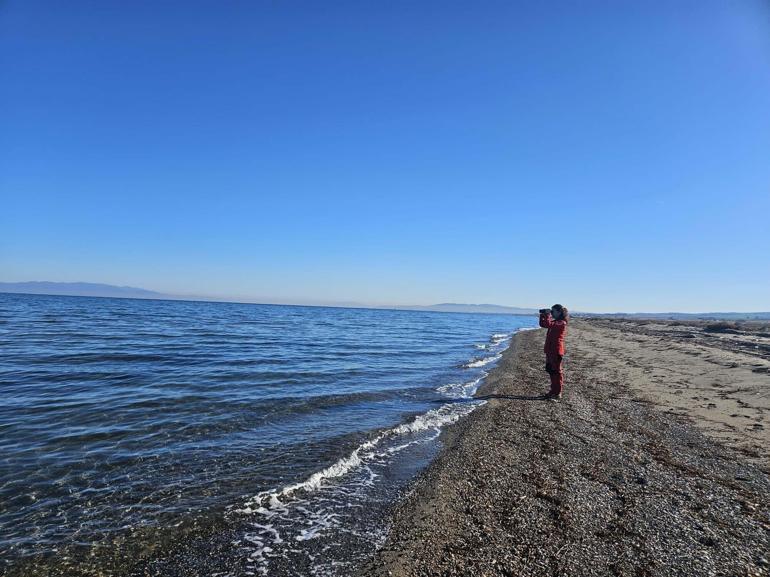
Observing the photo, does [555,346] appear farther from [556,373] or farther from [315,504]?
[315,504]

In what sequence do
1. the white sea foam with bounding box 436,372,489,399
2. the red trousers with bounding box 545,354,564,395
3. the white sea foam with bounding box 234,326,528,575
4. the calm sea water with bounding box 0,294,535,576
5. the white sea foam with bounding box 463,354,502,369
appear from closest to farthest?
1. the calm sea water with bounding box 0,294,535,576
2. the white sea foam with bounding box 234,326,528,575
3. the red trousers with bounding box 545,354,564,395
4. the white sea foam with bounding box 436,372,489,399
5. the white sea foam with bounding box 463,354,502,369

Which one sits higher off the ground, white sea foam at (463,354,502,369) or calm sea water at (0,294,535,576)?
calm sea water at (0,294,535,576)

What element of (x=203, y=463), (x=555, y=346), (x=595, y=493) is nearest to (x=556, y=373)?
(x=555, y=346)

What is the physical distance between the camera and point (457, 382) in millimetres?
17828

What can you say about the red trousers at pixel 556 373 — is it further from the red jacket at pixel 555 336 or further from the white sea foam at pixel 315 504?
the white sea foam at pixel 315 504

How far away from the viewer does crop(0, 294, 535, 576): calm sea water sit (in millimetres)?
4965

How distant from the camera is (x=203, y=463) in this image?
306 inches

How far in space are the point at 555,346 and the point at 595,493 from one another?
8.29m

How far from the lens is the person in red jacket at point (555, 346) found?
45.0ft

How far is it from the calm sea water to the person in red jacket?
3.44m

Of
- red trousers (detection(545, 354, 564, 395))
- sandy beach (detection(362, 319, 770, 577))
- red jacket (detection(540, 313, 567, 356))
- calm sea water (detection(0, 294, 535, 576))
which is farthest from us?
red jacket (detection(540, 313, 567, 356))

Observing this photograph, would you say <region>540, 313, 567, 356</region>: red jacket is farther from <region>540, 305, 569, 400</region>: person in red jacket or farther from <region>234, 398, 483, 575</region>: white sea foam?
<region>234, 398, 483, 575</region>: white sea foam

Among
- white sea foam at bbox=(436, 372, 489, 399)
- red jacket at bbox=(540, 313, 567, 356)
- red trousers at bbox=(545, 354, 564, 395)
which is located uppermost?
red jacket at bbox=(540, 313, 567, 356)

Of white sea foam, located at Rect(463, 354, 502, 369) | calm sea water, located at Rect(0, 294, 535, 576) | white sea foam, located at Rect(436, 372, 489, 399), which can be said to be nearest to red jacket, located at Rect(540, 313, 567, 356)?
white sea foam, located at Rect(436, 372, 489, 399)
